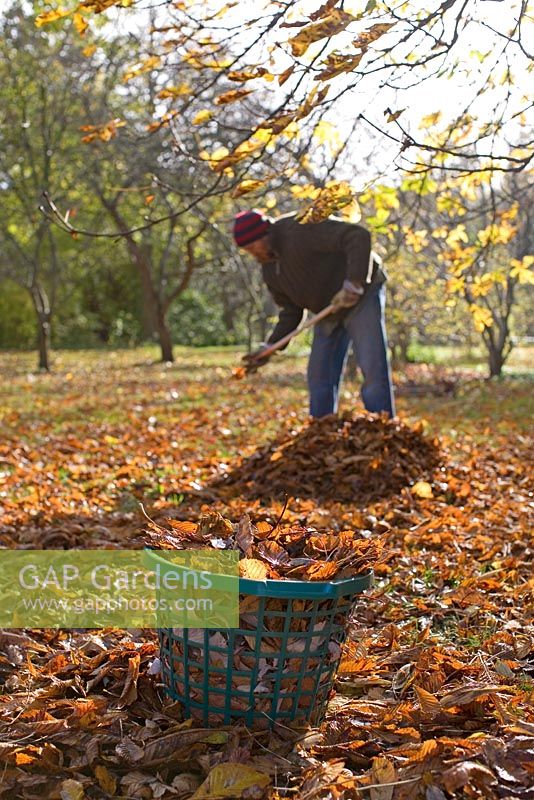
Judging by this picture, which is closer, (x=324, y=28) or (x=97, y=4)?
(x=324, y=28)

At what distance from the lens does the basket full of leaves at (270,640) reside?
1940mm

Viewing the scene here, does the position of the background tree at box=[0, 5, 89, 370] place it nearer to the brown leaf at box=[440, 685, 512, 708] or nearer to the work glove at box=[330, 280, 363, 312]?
the work glove at box=[330, 280, 363, 312]

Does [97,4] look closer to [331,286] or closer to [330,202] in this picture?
[330,202]

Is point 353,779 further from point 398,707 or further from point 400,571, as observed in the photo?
point 400,571

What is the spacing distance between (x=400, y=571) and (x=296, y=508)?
0.93 m

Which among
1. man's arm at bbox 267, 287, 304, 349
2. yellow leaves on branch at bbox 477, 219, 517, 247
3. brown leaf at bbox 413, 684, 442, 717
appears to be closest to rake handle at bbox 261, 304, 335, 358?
man's arm at bbox 267, 287, 304, 349

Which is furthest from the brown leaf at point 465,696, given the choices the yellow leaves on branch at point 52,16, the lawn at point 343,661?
the yellow leaves on branch at point 52,16

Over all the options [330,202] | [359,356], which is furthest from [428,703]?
[359,356]

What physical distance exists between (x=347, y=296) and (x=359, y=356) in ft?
1.57

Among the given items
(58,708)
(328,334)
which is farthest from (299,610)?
(328,334)

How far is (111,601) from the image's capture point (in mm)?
3148

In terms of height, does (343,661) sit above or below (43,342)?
below

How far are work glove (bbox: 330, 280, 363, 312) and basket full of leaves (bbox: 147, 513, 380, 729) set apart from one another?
3.36 metres

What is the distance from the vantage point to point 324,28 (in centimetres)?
250
